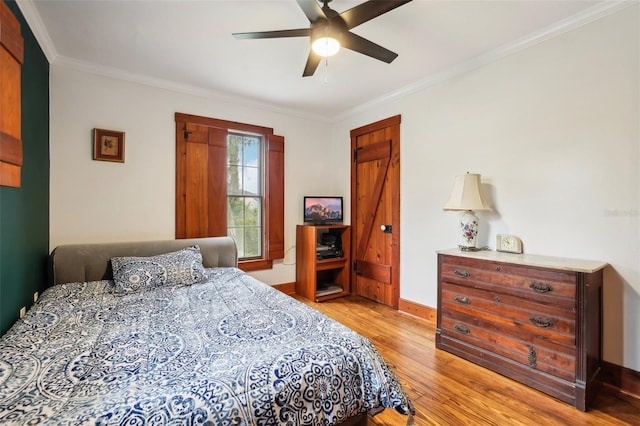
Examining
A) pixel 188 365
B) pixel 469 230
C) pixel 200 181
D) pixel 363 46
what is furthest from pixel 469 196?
pixel 200 181

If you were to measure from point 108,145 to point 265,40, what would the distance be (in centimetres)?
189

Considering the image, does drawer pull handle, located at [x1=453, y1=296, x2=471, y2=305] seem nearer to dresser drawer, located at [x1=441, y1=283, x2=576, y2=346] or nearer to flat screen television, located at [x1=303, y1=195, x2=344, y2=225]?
dresser drawer, located at [x1=441, y1=283, x2=576, y2=346]

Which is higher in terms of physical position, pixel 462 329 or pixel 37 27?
pixel 37 27

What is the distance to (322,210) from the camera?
13.6 feet

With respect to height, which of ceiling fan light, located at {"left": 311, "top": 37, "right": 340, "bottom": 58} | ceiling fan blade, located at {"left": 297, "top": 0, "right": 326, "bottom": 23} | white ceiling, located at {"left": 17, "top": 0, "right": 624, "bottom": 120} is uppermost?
white ceiling, located at {"left": 17, "top": 0, "right": 624, "bottom": 120}

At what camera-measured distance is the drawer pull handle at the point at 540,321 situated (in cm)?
189

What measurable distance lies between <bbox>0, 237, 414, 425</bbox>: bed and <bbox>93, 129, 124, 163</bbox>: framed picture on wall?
138cm

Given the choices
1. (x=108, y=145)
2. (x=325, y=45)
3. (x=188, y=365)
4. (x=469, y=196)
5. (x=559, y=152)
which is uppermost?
(x=325, y=45)

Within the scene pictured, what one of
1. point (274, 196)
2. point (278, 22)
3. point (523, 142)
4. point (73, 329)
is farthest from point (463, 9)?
point (73, 329)

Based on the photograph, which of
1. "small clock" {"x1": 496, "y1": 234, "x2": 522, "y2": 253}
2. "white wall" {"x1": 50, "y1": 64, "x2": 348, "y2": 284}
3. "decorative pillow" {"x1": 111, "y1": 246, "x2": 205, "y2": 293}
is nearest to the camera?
"decorative pillow" {"x1": 111, "y1": 246, "x2": 205, "y2": 293}

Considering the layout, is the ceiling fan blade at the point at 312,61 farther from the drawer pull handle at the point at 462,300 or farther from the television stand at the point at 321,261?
the drawer pull handle at the point at 462,300

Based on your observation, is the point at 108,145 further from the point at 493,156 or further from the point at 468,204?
the point at 493,156

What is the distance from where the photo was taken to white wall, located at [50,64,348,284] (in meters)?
2.67

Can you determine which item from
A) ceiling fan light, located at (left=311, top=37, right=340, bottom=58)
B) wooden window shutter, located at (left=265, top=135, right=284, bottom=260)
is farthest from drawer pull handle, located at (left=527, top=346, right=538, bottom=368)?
wooden window shutter, located at (left=265, top=135, right=284, bottom=260)
